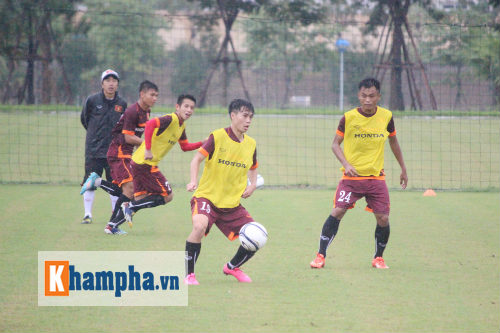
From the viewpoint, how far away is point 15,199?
A: 510 inches

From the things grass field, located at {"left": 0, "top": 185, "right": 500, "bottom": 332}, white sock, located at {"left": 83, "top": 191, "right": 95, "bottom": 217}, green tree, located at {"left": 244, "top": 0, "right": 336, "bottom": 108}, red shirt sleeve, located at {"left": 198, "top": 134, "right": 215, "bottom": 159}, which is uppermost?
green tree, located at {"left": 244, "top": 0, "right": 336, "bottom": 108}

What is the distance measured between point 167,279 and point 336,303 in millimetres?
1629

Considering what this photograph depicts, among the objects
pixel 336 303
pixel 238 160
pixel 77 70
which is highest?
pixel 77 70

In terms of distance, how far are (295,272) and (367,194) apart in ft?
3.74

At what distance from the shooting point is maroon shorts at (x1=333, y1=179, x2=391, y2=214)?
7.95 meters

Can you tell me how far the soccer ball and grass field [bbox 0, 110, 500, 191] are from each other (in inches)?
343

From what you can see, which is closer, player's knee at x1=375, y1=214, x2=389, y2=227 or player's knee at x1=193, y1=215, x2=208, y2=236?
player's knee at x1=193, y1=215, x2=208, y2=236

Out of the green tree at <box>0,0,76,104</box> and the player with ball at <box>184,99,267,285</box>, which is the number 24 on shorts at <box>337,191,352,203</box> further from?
the green tree at <box>0,0,76,104</box>

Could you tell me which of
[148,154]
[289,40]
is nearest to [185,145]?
[148,154]

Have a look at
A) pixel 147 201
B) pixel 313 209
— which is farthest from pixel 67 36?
pixel 147 201

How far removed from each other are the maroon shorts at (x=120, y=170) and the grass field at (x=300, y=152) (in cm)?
589

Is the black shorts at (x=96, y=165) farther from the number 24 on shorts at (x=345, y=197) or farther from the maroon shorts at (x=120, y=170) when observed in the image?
the number 24 on shorts at (x=345, y=197)

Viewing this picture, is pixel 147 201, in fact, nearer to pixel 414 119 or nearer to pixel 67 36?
pixel 414 119

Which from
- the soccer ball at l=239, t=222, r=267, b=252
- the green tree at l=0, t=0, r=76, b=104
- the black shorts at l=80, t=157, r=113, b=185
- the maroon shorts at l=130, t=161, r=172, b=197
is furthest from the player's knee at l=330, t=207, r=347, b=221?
the green tree at l=0, t=0, r=76, b=104
